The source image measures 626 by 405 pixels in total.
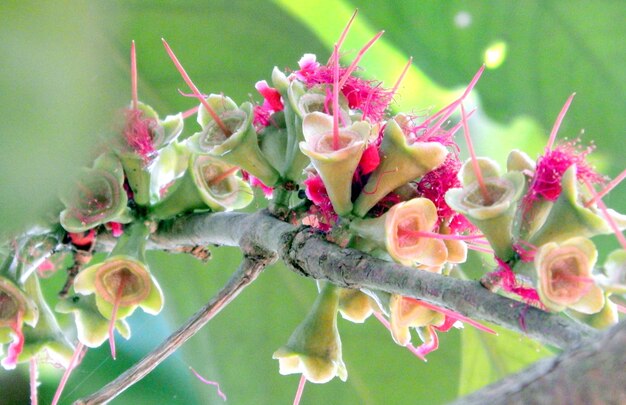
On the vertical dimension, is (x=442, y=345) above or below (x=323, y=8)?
below

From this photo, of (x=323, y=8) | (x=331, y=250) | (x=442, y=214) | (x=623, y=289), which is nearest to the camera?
(x=623, y=289)

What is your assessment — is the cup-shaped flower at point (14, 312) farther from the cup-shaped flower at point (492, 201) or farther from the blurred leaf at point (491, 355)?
the blurred leaf at point (491, 355)

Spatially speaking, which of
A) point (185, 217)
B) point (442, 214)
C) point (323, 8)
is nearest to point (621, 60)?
point (323, 8)

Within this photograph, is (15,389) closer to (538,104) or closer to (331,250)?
(331,250)

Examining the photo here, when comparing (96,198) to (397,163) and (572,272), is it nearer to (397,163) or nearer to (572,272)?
(397,163)

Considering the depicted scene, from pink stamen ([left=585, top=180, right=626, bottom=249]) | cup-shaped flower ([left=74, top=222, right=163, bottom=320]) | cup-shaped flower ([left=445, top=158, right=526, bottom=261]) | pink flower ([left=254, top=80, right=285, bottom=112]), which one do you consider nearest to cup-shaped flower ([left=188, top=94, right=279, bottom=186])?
pink flower ([left=254, top=80, right=285, bottom=112])

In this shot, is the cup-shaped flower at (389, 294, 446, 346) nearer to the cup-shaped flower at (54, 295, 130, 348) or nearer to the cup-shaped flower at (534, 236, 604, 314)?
the cup-shaped flower at (534, 236, 604, 314)
